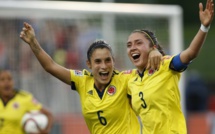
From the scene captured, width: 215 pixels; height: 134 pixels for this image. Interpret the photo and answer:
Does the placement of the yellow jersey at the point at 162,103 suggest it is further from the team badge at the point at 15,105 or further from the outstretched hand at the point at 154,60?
the team badge at the point at 15,105

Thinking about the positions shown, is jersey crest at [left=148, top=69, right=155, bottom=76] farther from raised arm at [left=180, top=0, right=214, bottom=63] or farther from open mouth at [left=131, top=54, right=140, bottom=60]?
raised arm at [left=180, top=0, right=214, bottom=63]

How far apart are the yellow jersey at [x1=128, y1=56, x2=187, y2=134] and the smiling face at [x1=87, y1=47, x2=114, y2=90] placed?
1.94ft

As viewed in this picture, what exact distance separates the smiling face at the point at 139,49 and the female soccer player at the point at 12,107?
4.12m

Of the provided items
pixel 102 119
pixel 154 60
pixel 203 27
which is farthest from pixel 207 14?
pixel 102 119

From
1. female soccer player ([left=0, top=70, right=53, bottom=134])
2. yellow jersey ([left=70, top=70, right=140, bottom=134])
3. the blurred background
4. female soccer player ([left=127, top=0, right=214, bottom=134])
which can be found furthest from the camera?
the blurred background

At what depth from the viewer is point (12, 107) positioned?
11.7 metres

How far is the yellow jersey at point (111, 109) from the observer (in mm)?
7730

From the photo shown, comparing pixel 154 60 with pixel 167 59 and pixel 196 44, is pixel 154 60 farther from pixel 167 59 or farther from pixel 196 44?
pixel 196 44

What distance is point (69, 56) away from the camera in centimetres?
1434

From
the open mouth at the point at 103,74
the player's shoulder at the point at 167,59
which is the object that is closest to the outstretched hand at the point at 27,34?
the open mouth at the point at 103,74

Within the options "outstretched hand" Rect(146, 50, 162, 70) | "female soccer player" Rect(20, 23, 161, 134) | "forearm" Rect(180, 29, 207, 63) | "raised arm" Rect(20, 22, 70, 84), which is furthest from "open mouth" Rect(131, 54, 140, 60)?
"raised arm" Rect(20, 22, 70, 84)

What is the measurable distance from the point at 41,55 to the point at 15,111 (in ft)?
13.0

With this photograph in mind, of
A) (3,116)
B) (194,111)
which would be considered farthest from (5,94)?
(194,111)

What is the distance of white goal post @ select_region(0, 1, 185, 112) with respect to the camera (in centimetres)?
1381
